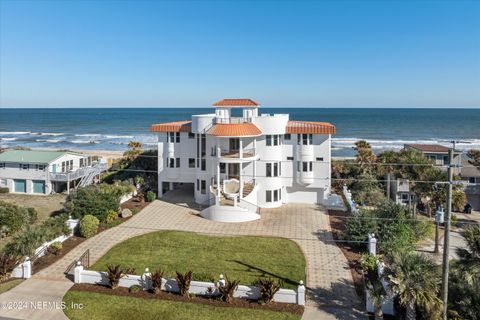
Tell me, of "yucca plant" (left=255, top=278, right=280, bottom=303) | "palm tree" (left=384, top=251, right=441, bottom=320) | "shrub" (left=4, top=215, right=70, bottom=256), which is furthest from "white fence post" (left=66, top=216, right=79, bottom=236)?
"palm tree" (left=384, top=251, right=441, bottom=320)

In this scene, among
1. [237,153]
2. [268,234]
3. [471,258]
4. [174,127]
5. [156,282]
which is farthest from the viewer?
[174,127]

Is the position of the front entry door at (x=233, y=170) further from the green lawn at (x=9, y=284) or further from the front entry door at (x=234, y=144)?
the green lawn at (x=9, y=284)

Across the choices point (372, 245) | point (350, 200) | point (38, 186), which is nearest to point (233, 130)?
point (350, 200)

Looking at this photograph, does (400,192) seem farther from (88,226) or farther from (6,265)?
(6,265)

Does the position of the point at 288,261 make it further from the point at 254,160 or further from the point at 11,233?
the point at 11,233

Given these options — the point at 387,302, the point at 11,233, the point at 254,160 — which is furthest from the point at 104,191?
the point at 387,302

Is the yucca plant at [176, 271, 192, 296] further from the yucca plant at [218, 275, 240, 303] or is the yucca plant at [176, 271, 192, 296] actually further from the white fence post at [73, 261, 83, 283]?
the white fence post at [73, 261, 83, 283]
